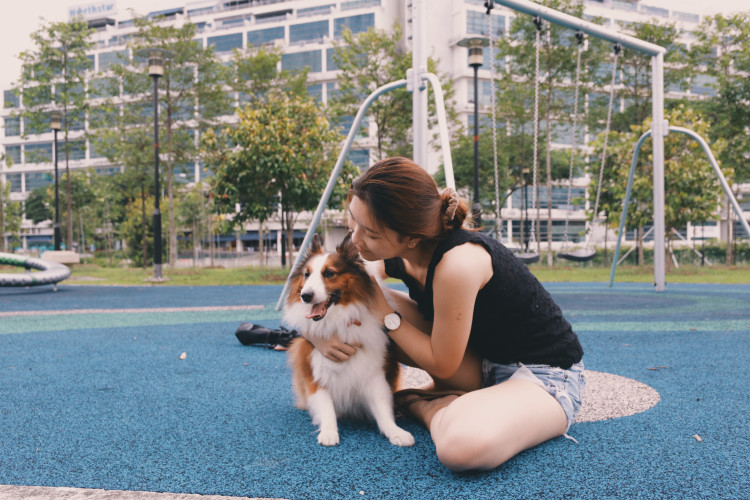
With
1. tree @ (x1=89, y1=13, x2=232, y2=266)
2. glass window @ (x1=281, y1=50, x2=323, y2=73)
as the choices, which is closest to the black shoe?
tree @ (x1=89, y1=13, x2=232, y2=266)

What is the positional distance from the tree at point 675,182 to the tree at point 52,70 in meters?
17.7

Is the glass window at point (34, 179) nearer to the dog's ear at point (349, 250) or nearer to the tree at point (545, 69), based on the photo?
→ the tree at point (545, 69)

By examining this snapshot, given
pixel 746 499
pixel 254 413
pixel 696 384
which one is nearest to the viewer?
pixel 746 499

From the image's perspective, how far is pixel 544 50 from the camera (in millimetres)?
16266

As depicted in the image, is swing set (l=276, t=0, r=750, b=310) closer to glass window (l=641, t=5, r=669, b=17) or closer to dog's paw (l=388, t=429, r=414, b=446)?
dog's paw (l=388, t=429, r=414, b=446)

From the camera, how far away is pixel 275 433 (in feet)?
8.04

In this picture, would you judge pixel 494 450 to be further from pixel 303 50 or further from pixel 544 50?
pixel 303 50

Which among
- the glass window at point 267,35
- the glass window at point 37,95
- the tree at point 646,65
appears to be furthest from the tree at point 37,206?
the tree at point 646,65

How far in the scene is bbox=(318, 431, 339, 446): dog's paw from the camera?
2.25 m

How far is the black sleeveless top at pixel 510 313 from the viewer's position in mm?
2059

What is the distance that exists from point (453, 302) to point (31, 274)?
432 inches

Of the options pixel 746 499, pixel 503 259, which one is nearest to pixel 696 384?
pixel 746 499

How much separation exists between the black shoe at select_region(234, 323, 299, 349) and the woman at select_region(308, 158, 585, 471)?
2.47 meters

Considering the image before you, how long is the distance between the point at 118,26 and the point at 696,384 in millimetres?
58075
